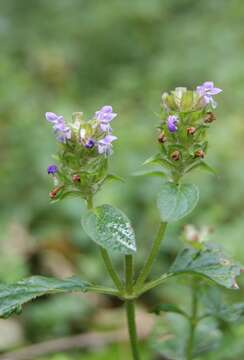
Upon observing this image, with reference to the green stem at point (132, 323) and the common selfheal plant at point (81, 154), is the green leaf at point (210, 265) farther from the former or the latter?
the common selfheal plant at point (81, 154)

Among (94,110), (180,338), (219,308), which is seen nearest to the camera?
(219,308)

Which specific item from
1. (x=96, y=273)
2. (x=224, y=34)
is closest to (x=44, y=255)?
(x=96, y=273)

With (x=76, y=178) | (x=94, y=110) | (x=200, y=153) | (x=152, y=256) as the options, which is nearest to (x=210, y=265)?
(x=152, y=256)

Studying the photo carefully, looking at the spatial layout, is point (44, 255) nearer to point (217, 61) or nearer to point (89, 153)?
point (89, 153)

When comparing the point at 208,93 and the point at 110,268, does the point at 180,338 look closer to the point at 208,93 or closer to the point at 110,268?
the point at 110,268

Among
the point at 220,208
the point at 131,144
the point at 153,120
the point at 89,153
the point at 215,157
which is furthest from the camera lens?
the point at 153,120

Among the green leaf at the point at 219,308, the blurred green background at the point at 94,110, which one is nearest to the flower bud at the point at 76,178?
the green leaf at the point at 219,308

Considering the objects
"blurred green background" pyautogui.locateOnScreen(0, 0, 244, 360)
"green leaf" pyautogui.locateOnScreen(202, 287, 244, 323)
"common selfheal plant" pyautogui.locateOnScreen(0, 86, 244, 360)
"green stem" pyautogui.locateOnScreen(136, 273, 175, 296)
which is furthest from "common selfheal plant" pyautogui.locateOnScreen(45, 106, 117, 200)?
"blurred green background" pyautogui.locateOnScreen(0, 0, 244, 360)
